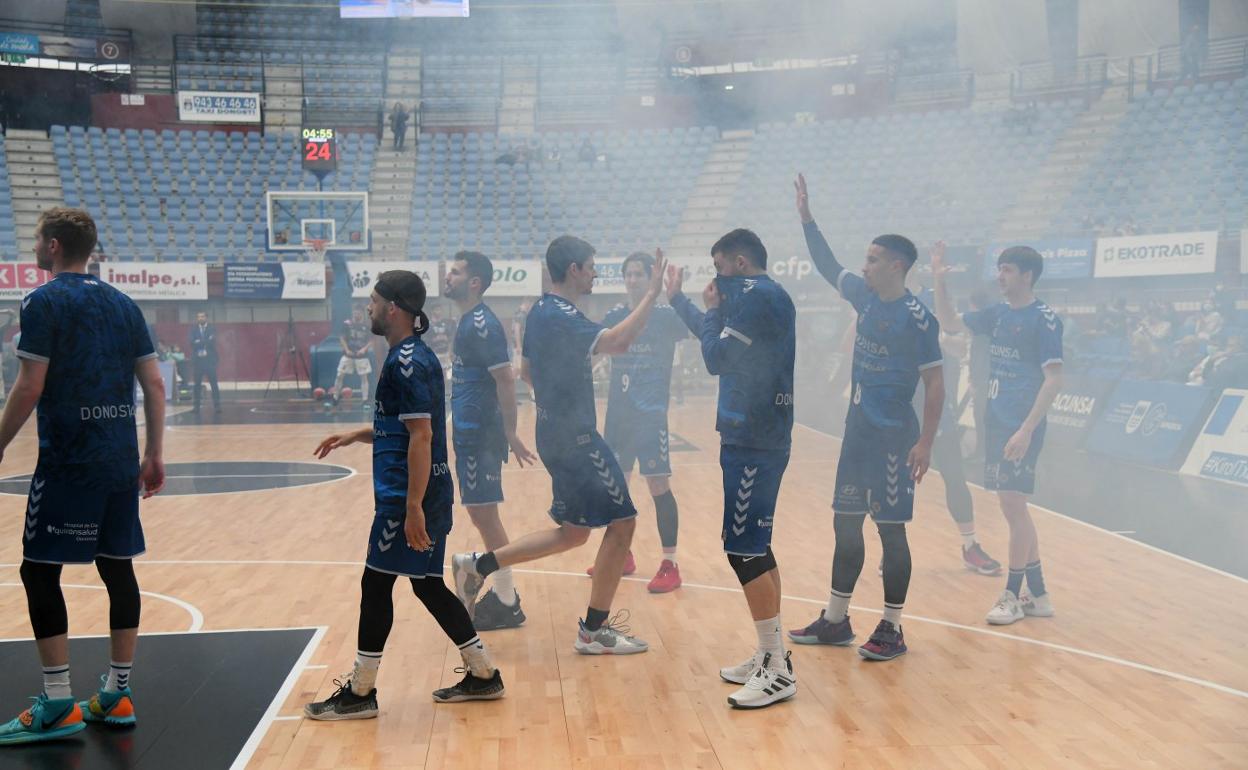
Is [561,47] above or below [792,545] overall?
above

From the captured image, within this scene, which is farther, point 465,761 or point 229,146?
point 229,146

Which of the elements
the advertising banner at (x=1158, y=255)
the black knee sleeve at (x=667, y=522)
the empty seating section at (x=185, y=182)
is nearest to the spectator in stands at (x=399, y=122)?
the empty seating section at (x=185, y=182)

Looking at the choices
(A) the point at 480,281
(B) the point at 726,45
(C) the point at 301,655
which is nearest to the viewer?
(C) the point at 301,655

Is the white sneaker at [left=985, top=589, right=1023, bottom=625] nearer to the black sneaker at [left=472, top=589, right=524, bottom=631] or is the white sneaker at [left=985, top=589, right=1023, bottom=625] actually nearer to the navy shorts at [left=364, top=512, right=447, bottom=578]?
the black sneaker at [left=472, top=589, right=524, bottom=631]

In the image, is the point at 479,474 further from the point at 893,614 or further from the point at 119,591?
the point at 893,614

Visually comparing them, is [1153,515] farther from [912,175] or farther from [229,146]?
[229,146]

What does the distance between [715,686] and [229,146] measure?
22.2 m

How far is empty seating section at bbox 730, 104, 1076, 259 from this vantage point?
18.1 meters

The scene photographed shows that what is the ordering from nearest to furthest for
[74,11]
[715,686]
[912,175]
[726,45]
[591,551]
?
[715,686] < [591,551] < [726,45] < [912,175] < [74,11]

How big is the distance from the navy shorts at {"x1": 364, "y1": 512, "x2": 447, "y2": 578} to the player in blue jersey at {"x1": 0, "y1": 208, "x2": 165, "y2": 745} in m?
0.80

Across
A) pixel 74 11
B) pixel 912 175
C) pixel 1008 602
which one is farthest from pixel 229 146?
pixel 1008 602

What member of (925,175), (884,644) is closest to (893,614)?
(884,644)

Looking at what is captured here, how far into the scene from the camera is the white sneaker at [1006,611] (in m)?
5.01

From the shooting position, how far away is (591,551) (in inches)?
267
